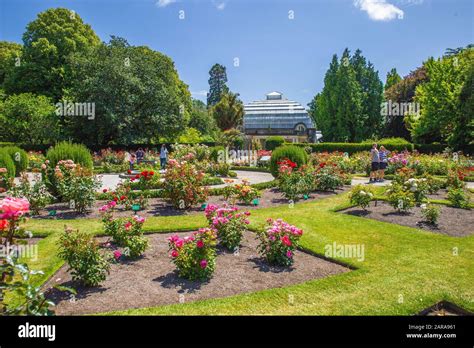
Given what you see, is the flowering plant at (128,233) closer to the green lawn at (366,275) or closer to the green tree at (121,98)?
the green lawn at (366,275)

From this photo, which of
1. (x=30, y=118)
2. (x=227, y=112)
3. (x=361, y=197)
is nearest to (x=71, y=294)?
(x=361, y=197)

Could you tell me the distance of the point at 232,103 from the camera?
61938mm

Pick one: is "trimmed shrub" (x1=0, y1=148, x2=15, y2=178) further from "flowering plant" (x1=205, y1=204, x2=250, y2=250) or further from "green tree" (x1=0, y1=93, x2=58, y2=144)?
"green tree" (x1=0, y1=93, x2=58, y2=144)

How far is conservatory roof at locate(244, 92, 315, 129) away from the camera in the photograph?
193 ft

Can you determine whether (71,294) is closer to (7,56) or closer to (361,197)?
(361,197)

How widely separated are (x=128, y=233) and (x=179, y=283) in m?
1.81

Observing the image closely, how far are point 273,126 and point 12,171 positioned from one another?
48.6 meters

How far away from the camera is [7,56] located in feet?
124

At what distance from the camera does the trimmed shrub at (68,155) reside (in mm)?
11023

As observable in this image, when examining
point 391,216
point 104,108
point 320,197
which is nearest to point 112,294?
point 391,216

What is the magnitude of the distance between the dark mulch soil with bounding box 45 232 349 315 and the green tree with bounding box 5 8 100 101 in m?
31.2
